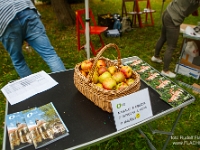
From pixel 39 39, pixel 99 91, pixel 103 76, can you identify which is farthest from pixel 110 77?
pixel 39 39

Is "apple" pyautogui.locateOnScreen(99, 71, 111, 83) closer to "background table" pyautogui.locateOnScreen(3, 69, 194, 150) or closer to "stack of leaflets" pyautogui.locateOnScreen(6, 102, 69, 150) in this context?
"background table" pyautogui.locateOnScreen(3, 69, 194, 150)

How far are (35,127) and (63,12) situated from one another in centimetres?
493

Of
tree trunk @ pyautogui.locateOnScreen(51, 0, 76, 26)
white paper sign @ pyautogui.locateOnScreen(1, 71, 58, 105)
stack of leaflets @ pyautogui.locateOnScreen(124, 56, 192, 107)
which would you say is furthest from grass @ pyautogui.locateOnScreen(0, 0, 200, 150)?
white paper sign @ pyautogui.locateOnScreen(1, 71, 58, 105)

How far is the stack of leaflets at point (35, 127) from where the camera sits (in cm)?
92

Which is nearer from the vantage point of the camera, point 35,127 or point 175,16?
point 35,127

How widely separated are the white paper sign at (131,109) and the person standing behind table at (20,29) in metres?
1.09

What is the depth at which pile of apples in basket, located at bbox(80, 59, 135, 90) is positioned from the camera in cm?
111

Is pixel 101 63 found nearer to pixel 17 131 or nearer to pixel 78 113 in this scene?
pixel 78 113

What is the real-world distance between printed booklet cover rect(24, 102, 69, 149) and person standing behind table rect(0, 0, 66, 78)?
84 centimetres

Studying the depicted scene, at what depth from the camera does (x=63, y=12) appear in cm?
A: 536

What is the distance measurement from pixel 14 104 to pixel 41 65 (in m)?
2.21

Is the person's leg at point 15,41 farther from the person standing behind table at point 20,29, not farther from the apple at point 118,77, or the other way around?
the apple at point 118,77

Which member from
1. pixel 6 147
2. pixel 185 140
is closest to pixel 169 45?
pixel 185 140

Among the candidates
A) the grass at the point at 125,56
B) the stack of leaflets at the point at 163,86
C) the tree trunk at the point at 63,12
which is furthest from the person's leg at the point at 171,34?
the tree trunk at the point at 63,12
